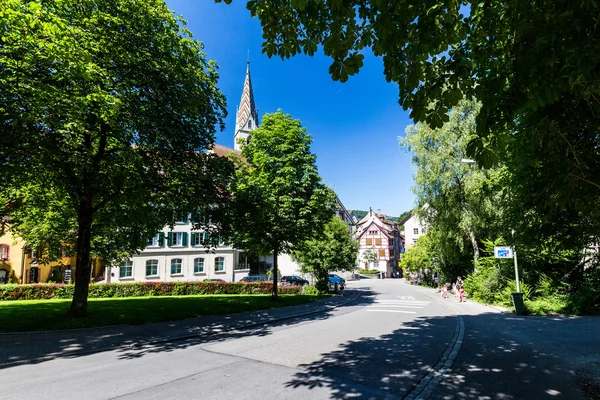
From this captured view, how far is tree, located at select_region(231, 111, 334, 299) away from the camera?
19.8 meters

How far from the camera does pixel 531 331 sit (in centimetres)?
1179

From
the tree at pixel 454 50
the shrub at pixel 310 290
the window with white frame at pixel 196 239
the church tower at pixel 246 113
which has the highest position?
the church tower at pixel 246 113

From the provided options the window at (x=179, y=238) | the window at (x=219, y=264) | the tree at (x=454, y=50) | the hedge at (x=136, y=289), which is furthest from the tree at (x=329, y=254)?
the tree at (x=454, y=50)

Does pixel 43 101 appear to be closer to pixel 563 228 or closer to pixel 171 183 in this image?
pixel 171 183

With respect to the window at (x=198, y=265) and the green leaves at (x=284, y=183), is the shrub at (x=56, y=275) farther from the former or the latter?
the green leaves at (x=284, y=183)

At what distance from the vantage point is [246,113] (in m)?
74.2

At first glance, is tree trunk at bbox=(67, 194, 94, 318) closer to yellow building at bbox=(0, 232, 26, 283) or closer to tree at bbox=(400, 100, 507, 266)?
tree at bbox=(400, 100, 507, 266)

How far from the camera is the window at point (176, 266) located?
38969 mm

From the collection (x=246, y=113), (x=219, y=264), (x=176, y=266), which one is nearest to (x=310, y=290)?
(x=219, y=264)

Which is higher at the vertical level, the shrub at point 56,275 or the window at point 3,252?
the window at point 3,252

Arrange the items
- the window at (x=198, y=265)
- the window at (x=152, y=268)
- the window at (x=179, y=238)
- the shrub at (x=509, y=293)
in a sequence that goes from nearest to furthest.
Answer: the shrub at (x=509, y=293) → the window at (x=152, y=268) → the window at (x=179, y=238) → the window at (x=198, y=265)

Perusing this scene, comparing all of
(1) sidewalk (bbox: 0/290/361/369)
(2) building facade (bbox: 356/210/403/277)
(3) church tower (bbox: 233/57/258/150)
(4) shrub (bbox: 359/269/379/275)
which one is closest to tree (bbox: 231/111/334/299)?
(1) sidewalk (bbox: 0/290/361/369)

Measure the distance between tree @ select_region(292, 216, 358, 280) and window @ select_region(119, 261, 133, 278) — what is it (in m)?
18.9

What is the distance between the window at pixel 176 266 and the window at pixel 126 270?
4268 millimetres
